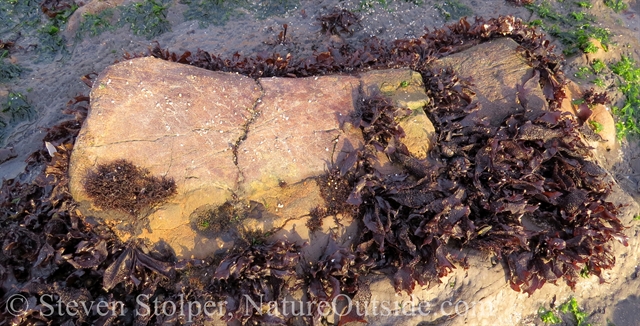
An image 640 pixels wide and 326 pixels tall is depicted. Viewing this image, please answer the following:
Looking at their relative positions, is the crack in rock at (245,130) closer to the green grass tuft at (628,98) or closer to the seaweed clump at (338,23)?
the seaweed clump at (338,23)

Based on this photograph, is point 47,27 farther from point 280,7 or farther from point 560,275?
point 560,275

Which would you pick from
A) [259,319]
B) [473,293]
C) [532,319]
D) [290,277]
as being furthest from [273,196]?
[532,319]

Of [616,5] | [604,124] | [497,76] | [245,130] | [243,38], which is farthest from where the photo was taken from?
[616,5]

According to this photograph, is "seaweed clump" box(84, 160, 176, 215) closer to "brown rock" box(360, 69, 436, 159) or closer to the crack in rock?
the crack in rock

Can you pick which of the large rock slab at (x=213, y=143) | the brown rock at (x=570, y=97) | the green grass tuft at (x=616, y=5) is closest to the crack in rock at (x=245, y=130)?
the large rock slab at (x=213, y=143)

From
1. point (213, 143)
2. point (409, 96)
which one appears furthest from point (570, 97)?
point (213, 143)

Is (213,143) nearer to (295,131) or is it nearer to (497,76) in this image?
(295,131)
